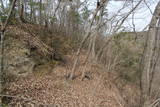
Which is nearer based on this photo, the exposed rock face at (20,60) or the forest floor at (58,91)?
the forest floor at (58,91)

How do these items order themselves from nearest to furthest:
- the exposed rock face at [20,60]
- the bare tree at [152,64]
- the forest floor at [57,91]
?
1. the bare tree at [152,64]
2. the forest floor at [57,91]
3. the exposed rock face at [20,60]

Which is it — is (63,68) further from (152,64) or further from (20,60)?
(152,64)

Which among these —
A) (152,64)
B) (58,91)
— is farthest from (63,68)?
(152,64)

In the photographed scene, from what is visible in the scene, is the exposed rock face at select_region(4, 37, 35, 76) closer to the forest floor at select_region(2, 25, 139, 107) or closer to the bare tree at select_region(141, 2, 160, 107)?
the forest floor at select_region(2, 25, 139, 107)

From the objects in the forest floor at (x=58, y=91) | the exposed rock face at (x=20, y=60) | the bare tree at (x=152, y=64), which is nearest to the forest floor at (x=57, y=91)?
the forest floor at (x=58, y=91)

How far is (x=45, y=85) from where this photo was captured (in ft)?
16.8

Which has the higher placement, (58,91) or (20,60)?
(20,60)

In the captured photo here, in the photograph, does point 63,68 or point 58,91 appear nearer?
point 58,91

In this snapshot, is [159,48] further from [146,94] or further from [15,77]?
[15,77]

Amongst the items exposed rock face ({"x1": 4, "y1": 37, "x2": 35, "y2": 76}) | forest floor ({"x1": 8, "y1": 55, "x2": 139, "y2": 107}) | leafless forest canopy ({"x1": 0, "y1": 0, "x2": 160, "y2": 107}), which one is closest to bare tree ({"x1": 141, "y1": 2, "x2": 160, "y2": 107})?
leafless forest canopy ({"x1": 0, "y1": 0, "x2": 160, "y2": 107})

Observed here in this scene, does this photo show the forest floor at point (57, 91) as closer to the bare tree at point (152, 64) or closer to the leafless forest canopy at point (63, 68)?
the leafless forest canopy at point (63, 68)

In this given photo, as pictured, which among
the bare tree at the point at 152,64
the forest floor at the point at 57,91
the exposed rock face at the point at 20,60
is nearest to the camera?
the bare tree at the point at 152,64

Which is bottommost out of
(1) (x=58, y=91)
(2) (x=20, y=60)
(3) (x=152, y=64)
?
(1) (x=58, y=91)

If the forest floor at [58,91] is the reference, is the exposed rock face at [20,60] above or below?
above
